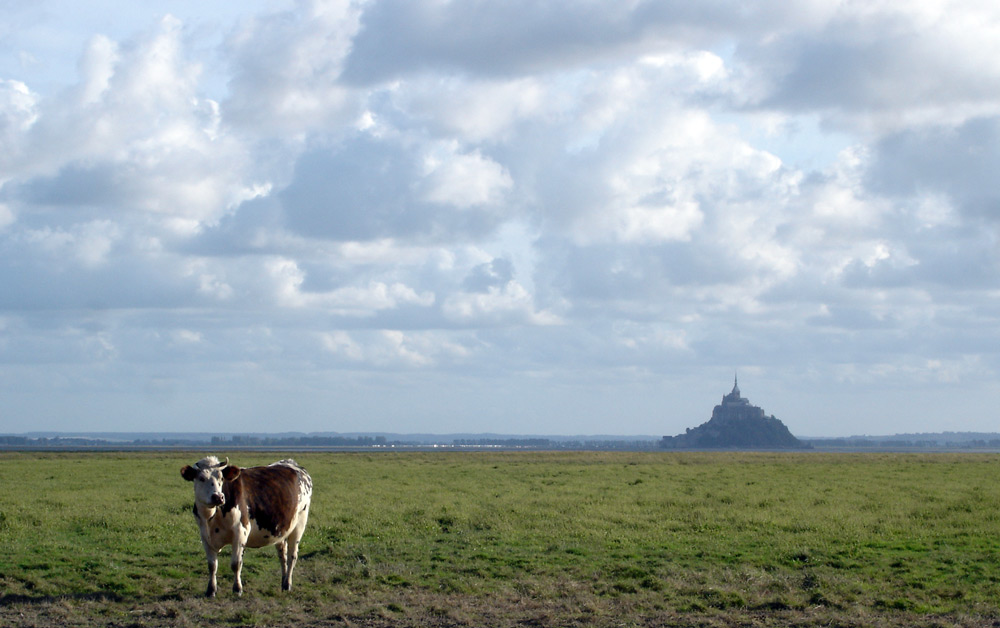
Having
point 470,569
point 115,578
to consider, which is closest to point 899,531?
point 470,569

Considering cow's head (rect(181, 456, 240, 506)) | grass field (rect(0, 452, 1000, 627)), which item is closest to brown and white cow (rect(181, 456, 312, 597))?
cow's head (rect(181, 456, 240, 506))

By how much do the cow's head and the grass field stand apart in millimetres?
1634

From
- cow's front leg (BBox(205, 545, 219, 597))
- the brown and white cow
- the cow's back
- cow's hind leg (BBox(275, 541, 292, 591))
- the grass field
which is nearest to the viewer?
the grass field

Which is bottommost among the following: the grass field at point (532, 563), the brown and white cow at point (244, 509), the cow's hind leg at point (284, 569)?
the grass field at point (532, 563)

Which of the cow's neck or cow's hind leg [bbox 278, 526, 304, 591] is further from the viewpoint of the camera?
cow's hind leg [bbox 278, 526, 304, 591]

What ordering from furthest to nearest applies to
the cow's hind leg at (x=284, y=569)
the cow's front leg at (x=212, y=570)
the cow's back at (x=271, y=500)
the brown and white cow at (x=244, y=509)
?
the cow's hind leg at (x=284, y=569) → the cow's back at (x=271, y=500) → the cow's front leg at (x=212, y=570) → the brown and white cow at (x=244, y=509)

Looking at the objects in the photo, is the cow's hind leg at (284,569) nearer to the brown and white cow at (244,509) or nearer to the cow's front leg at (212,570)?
the brown and white cow at (244,509)

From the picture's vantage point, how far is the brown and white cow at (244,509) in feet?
48.2

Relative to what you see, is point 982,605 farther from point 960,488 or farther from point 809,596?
point 960,488

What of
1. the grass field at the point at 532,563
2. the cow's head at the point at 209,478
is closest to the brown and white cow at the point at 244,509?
the cow's head at the point at 209,478

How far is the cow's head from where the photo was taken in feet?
A: 47.4

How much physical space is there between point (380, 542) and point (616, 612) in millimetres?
9157

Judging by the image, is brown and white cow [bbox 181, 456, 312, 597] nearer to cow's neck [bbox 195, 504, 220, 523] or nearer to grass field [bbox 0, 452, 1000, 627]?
cow's neck [bbox 195, 504, 220, 523]

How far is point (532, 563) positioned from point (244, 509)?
6117mm
